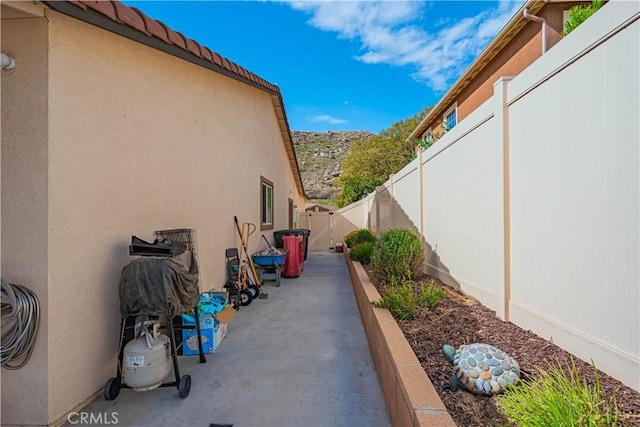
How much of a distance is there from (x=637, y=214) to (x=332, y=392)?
8.71ft

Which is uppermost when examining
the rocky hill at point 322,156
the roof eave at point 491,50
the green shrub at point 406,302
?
the rocky hill at point 322,156

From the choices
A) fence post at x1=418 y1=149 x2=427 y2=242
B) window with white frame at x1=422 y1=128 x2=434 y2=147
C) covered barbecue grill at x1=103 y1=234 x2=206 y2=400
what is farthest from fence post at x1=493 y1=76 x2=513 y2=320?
window with white frame at x1=422 y1=128 x2=434 y2=147

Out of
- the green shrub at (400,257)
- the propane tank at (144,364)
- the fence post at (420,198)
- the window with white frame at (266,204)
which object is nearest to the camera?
the propane tank at (144,364)

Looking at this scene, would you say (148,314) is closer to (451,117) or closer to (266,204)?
(266,204)

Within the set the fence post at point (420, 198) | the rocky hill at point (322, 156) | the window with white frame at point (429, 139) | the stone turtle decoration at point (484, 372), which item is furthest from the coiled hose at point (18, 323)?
the rocky hill at point (322, 156)

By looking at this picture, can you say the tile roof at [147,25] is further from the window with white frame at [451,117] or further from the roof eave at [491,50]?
the window with white frame at [451,117]

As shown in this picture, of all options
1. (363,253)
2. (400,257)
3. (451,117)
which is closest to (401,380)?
(400,257)

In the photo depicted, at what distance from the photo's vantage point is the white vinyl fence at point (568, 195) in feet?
6.94

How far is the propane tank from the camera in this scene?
9.60 ft

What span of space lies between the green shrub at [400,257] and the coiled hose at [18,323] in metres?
4.24

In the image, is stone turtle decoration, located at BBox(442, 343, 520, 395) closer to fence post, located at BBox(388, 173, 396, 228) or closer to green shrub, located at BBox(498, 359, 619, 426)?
green shrub, located at BBox(498, 359, 619, 426)

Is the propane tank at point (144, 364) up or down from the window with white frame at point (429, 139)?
down

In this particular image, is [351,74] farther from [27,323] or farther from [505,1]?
[27,323]

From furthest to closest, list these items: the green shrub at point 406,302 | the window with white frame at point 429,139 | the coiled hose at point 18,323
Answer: the window with white frame at point 429,139
the green shrub at point 406,302
the coiled hose at point 18,323
